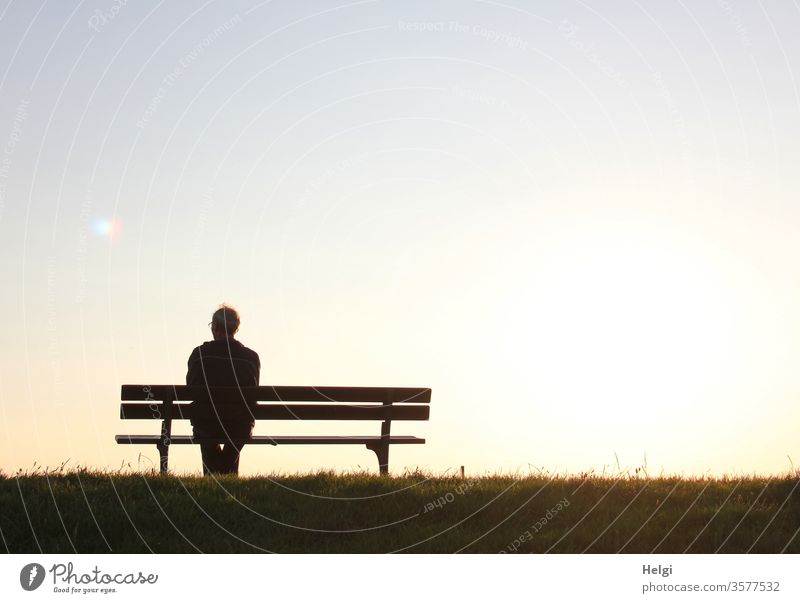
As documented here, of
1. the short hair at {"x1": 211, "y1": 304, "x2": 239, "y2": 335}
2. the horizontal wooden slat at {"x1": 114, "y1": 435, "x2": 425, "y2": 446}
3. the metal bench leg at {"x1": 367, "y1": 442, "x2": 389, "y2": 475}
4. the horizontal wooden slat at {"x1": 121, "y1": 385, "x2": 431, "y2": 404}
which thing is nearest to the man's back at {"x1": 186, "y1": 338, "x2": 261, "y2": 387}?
the short hair at {"x1": 211, "y1": 304, "x2": 239, "y2": 335}

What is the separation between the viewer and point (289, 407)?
10172mm

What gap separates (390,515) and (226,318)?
3574mm

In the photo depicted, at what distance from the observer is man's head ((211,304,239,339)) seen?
10305 mm

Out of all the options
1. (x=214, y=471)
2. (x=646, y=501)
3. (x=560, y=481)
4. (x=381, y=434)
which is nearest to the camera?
(x=646, y=501)

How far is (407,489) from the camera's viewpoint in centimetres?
792

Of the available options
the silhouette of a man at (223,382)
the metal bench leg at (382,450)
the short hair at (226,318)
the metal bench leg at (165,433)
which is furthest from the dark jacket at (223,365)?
the metal bench leg at (382,450)

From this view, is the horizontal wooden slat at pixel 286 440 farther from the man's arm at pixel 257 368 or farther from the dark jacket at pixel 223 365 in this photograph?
the man's arm at pixel 257 368

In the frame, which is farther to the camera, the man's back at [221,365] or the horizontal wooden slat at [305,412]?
the man's back at [221,365]

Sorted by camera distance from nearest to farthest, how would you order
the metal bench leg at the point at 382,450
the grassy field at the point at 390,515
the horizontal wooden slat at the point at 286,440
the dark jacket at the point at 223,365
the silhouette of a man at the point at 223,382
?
1. the grassy field at the point at 390,515
2. the silhouette of a man at the point at 223,382
3. the horizontal wooden slat at the point at 286,440
4. the dark jacket at the point at 223,365
5. the metal bench leg at the point at 382,450

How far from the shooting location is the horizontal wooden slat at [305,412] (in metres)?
9.91

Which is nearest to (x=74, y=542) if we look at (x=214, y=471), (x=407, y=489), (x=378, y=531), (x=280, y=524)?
(x=280, y=524)
